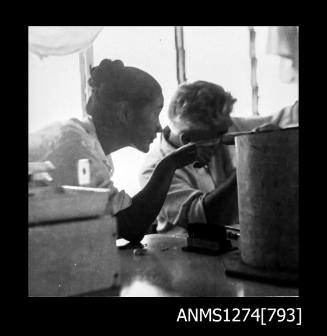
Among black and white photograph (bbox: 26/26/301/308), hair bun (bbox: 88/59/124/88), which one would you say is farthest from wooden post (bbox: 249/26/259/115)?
hair bun (bbox: 88/59/124/88)

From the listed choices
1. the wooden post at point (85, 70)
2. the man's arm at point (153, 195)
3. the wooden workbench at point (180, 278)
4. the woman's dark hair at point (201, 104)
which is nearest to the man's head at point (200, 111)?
the woman's dark hair at point (201, 104)

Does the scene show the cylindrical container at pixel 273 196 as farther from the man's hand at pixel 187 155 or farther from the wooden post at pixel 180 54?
the wooden post at pixel 180 54

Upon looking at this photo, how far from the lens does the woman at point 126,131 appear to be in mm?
1219

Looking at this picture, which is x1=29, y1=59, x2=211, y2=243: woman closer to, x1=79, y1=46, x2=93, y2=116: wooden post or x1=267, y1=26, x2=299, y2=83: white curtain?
x1=79, y1=46, x2=93, y2=116: wooden post

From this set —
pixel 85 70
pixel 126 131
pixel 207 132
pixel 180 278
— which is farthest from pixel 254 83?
pixel 180 278

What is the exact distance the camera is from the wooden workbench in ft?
2.65

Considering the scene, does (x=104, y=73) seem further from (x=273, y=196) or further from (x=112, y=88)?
(x=273, y=196)

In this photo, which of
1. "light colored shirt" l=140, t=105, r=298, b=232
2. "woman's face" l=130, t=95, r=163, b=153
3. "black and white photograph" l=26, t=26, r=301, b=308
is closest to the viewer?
"black and white photograph" l=26, t=26, r=301, b=308

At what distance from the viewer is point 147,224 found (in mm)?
1293

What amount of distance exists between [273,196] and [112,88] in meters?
0.77

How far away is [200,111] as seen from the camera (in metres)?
1.57

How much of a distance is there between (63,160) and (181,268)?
0.48m
